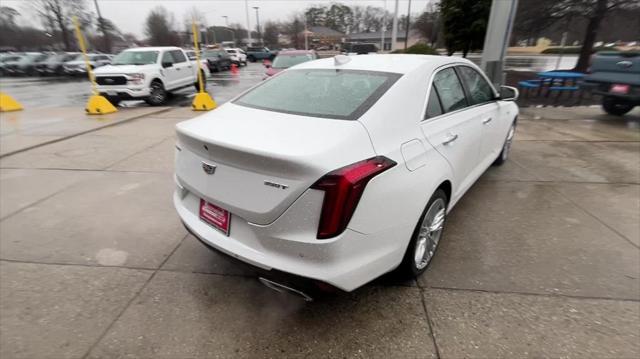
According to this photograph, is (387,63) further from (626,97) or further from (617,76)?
(617,76)

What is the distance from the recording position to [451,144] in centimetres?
268

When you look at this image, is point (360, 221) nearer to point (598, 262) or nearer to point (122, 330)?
point (122, 330)

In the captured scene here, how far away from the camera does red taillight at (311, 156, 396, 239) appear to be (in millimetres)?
1708

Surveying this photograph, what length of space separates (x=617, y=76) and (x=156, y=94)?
480 inches

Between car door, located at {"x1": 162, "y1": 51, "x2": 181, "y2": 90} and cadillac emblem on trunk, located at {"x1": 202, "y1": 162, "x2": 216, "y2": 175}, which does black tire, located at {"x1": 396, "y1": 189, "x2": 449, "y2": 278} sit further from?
car door, located at {"x1": 162, "y1": 51, "x2": 181, "y2": 90}

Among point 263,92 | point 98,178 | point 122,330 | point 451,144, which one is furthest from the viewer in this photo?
point 98,178

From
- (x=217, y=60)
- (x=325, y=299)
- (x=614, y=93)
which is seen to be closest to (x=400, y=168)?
(x=325, y=299)

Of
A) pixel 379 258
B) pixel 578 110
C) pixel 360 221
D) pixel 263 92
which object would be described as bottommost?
pixel 578 110

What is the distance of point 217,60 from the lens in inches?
1012

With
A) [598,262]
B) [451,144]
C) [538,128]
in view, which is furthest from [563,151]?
[451,144]

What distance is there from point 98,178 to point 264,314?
3.67 metres

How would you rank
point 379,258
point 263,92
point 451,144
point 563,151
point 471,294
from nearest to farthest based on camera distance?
point 379,258 → point 471,294 → point 451,144 → point 263,92 → point 563,151

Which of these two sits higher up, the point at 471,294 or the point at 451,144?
the point at 451,144

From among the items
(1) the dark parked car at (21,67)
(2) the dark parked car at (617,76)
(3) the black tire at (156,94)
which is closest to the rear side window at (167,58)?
(3) the black tire at (156,94)
